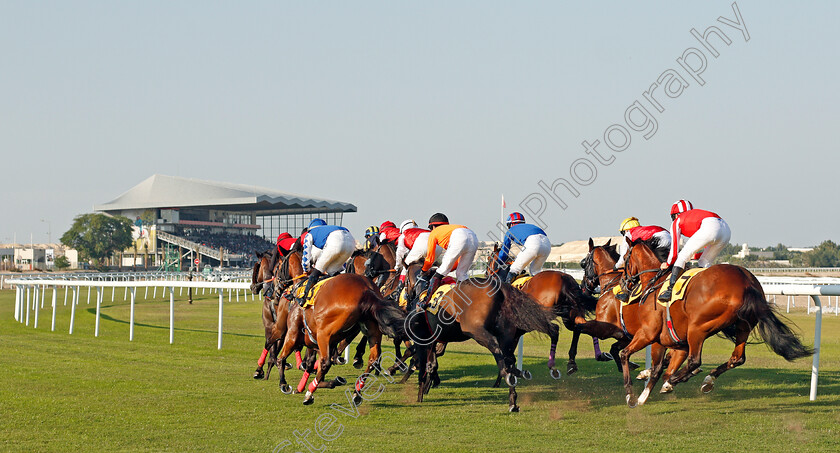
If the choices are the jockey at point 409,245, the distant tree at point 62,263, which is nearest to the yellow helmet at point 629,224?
the jockey at point 409,245

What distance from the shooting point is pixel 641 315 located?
778cm

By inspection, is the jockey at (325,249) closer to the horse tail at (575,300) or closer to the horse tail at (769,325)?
the horse tail at (575,300)

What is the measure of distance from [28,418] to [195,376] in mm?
2827

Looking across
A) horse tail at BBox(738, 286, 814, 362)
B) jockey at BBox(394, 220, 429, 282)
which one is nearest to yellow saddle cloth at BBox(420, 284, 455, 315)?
jockey at BBox(394, 220, 429, 282)

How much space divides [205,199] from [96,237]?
1293 centimetres

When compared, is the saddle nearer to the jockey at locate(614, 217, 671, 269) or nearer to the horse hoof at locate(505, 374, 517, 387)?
the horse hoof at locate(505, 374, 517, 387)

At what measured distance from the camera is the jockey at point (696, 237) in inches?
296

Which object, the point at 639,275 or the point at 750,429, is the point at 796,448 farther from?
the point at 639,275

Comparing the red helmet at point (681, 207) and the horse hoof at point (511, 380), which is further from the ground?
the red helmet at point (681, 207)

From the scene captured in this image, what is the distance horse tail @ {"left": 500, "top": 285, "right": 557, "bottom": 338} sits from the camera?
294 inches

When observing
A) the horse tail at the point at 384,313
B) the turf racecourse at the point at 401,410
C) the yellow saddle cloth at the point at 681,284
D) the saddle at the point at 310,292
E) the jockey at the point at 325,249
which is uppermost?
the jockey at the point at 325,249

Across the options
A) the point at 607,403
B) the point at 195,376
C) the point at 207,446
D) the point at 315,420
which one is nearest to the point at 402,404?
the point at 315,420

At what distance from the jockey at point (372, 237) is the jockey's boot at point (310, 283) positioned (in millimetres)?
3044

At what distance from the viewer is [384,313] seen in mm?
7426
